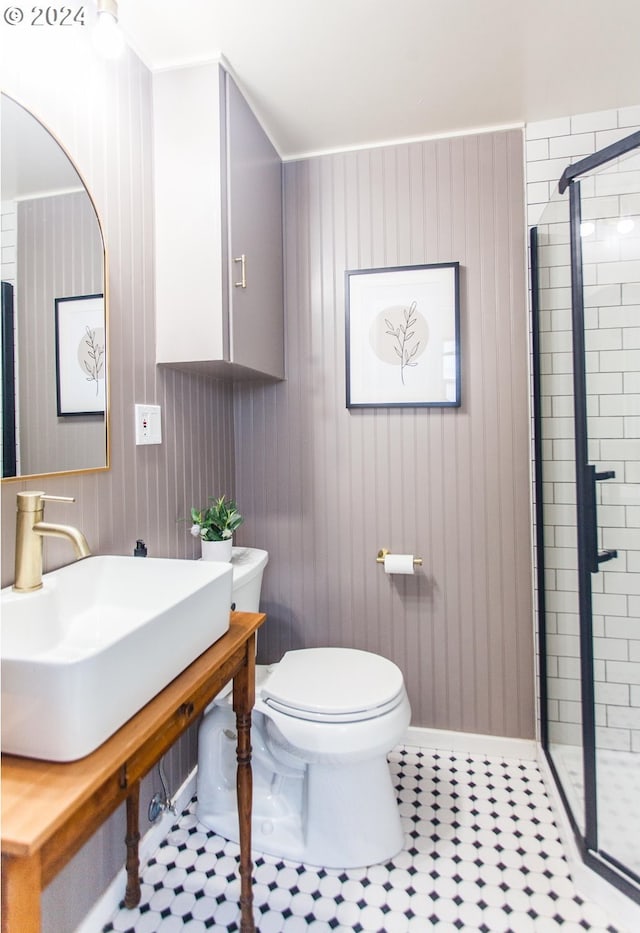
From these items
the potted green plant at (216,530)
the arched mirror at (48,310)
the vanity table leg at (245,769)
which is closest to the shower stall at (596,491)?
the vanity table leg at (245,769)

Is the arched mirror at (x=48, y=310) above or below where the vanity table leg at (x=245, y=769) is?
above

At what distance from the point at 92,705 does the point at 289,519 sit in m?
1.47

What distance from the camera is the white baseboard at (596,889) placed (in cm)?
126

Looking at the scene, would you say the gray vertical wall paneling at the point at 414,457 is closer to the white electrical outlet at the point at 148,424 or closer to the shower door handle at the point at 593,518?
the shower door handle at the point at 593,518

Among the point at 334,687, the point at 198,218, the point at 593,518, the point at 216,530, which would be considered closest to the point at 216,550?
the point at 216,530

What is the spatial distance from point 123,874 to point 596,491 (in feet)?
5.54

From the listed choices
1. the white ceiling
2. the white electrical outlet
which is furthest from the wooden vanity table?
the white ceiling

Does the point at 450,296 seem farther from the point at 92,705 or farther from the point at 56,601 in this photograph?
the point at 92,705

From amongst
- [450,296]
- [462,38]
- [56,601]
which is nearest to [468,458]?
[450,296]

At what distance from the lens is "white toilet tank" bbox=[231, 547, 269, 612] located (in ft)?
5.30

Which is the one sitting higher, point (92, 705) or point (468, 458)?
point (468, 458)

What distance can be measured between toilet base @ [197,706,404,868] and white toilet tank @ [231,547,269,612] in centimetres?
34

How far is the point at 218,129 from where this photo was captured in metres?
1.50

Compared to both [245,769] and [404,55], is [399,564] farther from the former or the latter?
[404,55]
